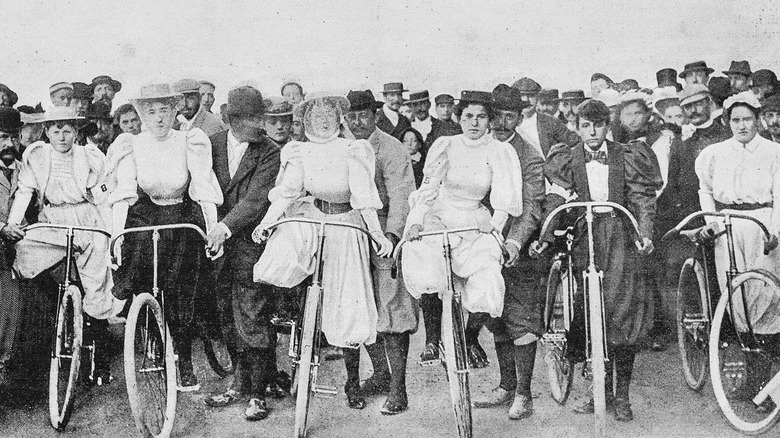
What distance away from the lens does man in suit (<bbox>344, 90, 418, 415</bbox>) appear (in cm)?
474

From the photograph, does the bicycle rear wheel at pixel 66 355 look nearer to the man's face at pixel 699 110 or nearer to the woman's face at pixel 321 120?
the woman's face at pixel 321 120

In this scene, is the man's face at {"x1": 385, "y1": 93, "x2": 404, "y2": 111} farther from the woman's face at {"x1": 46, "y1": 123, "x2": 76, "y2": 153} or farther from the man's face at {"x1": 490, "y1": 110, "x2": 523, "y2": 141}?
the woman's face at {"x1": 46, "y1": 123, "x2": 76, "y2": 153}

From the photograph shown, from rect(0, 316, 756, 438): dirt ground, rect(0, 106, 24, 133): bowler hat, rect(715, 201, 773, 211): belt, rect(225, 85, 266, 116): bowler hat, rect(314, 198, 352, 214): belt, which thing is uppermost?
rect(225, 85, 266, 116): bowler hat

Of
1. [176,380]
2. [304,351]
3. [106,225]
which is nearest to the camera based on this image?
[304,351]

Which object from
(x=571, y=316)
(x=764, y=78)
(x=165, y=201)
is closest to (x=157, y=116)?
(x=165, y=201)

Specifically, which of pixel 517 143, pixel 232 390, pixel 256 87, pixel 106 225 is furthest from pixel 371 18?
pixel 232 390

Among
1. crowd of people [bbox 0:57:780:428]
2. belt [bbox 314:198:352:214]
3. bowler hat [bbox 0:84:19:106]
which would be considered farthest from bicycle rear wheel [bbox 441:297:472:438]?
bowler hat [bbox 0:84:19:106]

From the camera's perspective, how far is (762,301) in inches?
184

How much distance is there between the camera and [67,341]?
15.6ft

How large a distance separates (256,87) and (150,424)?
217 centimetres

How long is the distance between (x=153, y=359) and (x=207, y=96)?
1759mm

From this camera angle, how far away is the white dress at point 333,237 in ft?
15.0

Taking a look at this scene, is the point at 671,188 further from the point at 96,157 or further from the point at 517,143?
the point at 96,157

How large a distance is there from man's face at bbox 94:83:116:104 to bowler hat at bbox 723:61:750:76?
13.0ft
